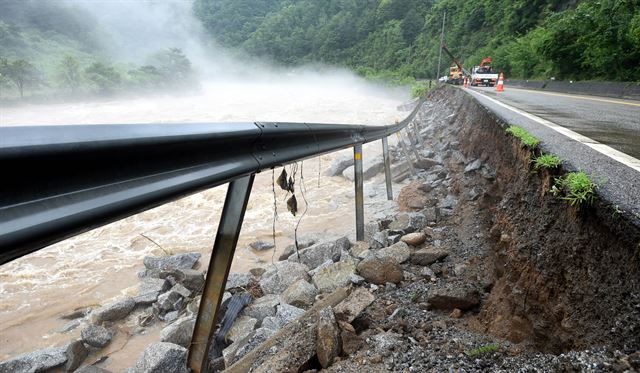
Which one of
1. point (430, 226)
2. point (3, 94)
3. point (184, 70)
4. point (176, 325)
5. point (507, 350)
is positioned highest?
point (184, 70)

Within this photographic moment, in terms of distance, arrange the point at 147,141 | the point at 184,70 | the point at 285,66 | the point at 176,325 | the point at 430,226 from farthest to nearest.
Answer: the point at 285,66, the point at 184,70, the point at 430,226, the point at 176,325, the point at 147,141

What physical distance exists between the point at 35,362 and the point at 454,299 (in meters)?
3.86

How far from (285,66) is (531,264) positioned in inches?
4787

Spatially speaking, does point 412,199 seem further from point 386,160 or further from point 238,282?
point 238,282

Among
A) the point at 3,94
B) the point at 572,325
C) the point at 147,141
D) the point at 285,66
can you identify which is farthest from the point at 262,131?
the point at 285,66

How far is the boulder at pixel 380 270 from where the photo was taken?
2.91 metres

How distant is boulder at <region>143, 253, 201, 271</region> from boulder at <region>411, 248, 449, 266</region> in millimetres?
4002

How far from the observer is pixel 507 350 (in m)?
1.85

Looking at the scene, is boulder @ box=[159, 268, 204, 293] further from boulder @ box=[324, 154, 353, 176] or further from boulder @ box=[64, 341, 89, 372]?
boulder @ box=[324, 154, 353, 176]

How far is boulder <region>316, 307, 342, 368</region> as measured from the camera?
6.36 feet

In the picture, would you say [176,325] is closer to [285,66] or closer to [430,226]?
[430,226]

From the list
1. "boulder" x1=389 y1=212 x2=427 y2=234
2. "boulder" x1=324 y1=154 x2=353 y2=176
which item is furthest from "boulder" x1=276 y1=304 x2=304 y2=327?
"boulder" x1=324 y1=154 x2=353 y2=176

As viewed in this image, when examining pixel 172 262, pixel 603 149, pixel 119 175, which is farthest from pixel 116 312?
pixel 603 149

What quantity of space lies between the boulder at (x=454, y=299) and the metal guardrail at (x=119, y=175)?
4.93 ft
